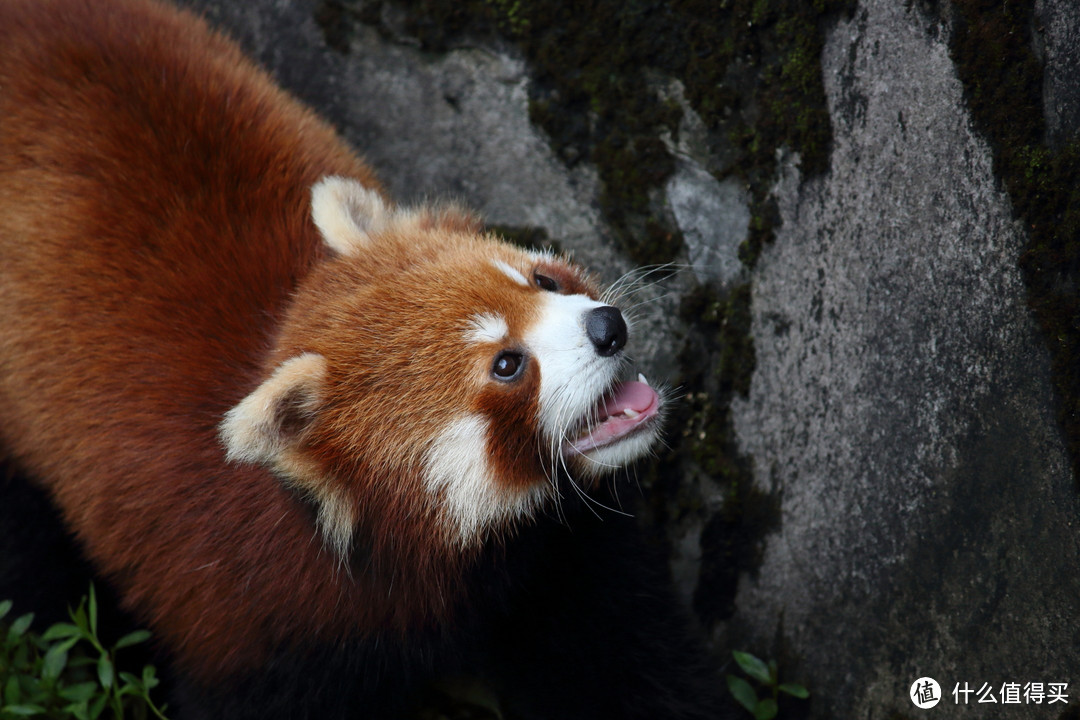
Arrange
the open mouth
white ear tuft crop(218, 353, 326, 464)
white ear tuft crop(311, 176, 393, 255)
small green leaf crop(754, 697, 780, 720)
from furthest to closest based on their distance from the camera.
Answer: small green leaf crop(754, 697, 780, 720) < white ear tuft crop(311, 176, 393, 255) < the open mouth < white ear tuft crop(218, 353, 326, 464)

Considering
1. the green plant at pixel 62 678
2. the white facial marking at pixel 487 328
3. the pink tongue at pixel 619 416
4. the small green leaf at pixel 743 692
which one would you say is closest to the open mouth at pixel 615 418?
the pink tongue at pixel 619 416

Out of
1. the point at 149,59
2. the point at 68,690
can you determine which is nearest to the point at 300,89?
the point at 149,59

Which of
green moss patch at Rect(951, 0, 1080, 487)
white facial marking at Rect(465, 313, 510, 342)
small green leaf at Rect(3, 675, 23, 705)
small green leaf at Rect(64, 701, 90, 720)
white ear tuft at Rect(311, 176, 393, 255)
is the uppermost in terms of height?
green moss patch at Rect(951, 0, 1080, 487)

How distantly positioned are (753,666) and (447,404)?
1.43 m

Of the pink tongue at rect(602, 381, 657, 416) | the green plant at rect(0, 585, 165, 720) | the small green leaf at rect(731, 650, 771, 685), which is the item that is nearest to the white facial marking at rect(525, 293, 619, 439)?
→ the pink tongue at rect(602, 381, 657, 416)

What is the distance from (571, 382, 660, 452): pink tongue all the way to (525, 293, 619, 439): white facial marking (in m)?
0.09

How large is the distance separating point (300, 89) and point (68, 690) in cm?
247

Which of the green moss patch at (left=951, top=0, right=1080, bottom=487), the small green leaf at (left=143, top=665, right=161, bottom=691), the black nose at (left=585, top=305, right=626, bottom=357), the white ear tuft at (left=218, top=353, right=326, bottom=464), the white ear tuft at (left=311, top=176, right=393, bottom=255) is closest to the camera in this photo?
the green moss patch at (left=951, top=0, right=1080, bottom=487)

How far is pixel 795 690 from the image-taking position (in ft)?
9.15

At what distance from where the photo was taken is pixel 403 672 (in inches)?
99.4

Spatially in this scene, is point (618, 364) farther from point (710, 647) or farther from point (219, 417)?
point (710, 647)

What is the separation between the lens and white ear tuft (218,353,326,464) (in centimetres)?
207

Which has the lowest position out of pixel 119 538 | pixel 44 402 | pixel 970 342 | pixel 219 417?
pixel 119 538

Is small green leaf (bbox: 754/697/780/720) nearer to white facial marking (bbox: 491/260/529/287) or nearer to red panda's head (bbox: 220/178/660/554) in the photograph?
red panda's head (bbox: 220/178/660/554)
